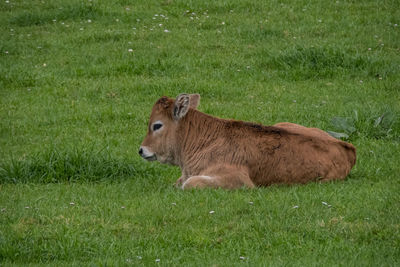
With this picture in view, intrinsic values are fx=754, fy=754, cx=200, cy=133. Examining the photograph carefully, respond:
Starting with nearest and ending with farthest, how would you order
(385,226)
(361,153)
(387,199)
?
(385,226)
(387,199)
(361,153)

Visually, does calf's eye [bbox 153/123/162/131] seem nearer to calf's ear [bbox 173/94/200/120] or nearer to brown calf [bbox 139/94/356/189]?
brown calf [bbox 139/94/356/189]

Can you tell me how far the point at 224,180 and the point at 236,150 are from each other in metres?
0.51

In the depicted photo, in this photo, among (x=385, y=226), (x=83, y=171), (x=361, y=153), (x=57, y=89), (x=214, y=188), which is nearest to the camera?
(x=385, y=226)

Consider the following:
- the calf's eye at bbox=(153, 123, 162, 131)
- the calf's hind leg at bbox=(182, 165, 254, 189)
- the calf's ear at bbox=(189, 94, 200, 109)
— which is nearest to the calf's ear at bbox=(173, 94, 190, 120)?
the calf's eye at bbox=(153, 123, 162, 131)

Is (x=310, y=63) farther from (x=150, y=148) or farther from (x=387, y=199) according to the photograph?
(x=387, y=199)

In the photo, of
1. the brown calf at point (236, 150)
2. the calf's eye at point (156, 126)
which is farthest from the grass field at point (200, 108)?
the calf's eye at point (156, 126)

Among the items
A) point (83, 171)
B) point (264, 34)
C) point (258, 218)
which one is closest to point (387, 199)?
point (258, 218)

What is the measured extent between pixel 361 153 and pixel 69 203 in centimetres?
471

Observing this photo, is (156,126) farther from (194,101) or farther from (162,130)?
(194,101)

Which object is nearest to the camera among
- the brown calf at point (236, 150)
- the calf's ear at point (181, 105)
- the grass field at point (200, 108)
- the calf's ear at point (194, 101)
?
the grass field at point (200, 108)

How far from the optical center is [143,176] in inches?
427

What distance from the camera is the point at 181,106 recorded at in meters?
10.7

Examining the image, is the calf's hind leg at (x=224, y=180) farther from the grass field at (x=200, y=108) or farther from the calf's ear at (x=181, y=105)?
the calf's ear at (x=181, y=105)

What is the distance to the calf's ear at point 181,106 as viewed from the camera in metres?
10.5
